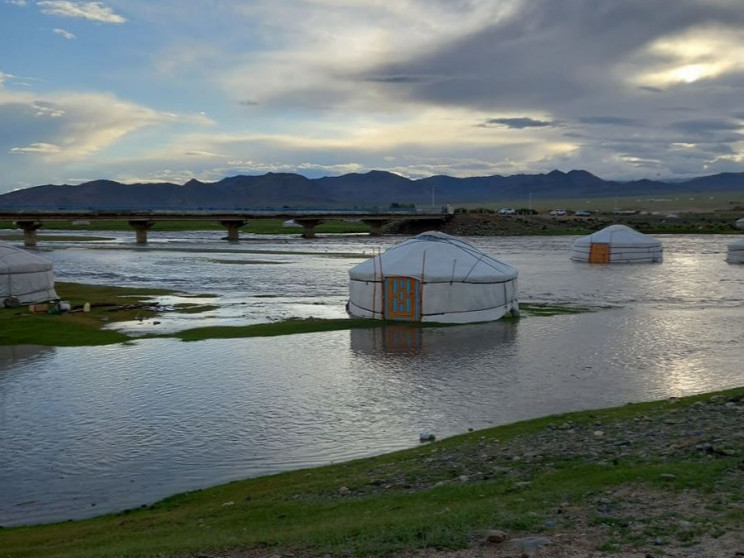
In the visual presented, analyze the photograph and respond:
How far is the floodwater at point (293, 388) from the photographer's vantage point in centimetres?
1088

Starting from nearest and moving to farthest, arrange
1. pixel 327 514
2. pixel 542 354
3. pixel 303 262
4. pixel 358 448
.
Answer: pixel 327 514, pixel 358 448, pixel 542 354, pixel 303 262

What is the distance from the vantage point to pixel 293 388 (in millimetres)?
15617

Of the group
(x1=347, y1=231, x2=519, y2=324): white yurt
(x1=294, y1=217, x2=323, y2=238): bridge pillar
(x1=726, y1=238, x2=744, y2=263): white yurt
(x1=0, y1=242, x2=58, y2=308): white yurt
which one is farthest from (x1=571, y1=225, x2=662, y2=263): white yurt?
(x1=294, y1=217, x2=323, y2=238): bridge pillar

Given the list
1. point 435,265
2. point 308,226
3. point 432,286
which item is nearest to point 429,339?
point 432,286

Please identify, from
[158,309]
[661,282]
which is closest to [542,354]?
[158,309]

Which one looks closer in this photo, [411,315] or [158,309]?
[411,315]

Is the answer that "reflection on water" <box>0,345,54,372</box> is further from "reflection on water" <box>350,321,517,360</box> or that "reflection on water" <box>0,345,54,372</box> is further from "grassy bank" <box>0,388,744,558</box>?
"grassy bank" <box>0,388,744,558</box>

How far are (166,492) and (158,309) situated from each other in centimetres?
1922

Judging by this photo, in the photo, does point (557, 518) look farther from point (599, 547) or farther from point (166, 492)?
point (166, 492)

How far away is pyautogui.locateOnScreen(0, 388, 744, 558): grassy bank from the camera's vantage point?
6.55 meters

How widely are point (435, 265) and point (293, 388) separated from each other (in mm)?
10203

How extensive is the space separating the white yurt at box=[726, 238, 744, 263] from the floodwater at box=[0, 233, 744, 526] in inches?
881

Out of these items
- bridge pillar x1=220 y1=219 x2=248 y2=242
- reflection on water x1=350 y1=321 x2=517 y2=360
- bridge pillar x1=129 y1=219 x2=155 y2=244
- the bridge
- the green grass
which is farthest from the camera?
bridge pillar x1=220 y1=219 x2=248 y2=242

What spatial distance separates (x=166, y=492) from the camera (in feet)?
32.4
